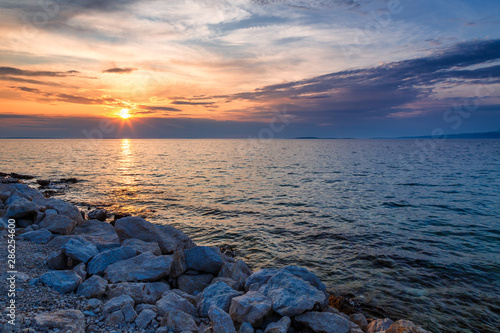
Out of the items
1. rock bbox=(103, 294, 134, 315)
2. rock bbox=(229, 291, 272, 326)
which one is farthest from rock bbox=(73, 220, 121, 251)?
rock bbox=(229, 291, 272, 326)

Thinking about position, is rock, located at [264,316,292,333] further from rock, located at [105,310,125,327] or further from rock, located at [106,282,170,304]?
rock, located at [106,282,170,304]

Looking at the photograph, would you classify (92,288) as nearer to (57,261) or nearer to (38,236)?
(57,261)

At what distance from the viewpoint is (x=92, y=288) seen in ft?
22.9

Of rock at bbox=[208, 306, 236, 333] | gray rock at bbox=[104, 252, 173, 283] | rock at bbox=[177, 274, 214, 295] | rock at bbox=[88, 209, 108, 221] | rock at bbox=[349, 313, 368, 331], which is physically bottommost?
rock at bbox=[88, 209, 108, 221]

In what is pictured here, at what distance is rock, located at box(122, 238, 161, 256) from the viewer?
33.4 ft

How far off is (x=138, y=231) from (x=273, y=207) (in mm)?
13597

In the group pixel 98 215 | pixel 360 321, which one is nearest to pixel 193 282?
pixel 360 321

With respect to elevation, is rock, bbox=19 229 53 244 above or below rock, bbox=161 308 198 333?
below

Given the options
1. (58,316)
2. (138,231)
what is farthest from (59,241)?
(58,316)

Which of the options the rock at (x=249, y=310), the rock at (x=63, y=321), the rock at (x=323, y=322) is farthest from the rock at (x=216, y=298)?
the rock at (x=63, y=321)

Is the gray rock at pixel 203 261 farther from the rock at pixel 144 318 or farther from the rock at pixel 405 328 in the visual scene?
the rock at pixel 405 328

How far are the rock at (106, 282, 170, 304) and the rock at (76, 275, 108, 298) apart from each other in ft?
0.68

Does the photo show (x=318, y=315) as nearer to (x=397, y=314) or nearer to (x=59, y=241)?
(x=397, y=314)

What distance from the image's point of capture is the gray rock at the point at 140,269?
8062mm
